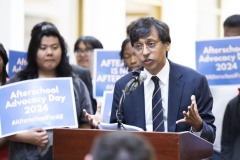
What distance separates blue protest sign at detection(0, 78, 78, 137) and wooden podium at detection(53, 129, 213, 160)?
856 mm

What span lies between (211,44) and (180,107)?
100 inches

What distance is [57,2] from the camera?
11781 millimetres

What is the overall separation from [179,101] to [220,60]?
2.48 meters

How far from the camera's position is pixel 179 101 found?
4.31 metres

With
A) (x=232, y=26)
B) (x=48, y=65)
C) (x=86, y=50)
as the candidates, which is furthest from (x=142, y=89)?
(x=86, y=50)

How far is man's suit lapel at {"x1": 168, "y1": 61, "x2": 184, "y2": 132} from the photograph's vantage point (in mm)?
4273

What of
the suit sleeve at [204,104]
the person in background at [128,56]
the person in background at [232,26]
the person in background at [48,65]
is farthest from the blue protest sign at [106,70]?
the suit sleeve at [204,104]

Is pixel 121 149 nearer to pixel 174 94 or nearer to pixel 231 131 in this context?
pixel 174 94

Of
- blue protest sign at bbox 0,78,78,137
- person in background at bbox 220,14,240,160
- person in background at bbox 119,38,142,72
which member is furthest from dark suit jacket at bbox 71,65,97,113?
blue protest sign at bbox 0,78,78,137

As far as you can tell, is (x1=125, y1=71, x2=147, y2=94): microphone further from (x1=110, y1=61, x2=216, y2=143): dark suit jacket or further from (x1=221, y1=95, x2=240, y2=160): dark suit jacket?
(x1=221, y1=95, x2=240, y2=160): dark suit jacket

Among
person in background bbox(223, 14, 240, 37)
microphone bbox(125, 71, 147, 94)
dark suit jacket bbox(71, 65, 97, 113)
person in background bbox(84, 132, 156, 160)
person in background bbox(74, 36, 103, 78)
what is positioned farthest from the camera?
person in background bbox(74, 36, 103, 78)

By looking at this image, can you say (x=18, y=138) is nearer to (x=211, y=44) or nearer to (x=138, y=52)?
(x=138, y=52)

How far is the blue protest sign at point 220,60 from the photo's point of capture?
6547 millimetres

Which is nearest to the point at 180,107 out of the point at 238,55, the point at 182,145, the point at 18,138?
the point at 182,145
